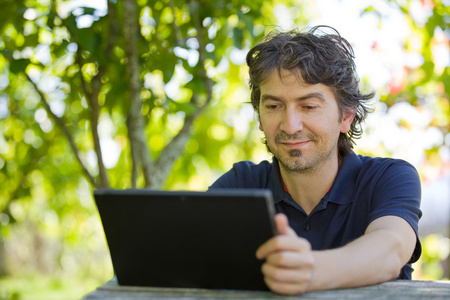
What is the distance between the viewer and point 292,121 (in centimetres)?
184

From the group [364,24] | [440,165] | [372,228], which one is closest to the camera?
[372,228]

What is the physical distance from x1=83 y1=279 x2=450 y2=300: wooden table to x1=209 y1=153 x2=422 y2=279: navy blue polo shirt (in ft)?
1.21

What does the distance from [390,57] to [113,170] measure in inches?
76.4

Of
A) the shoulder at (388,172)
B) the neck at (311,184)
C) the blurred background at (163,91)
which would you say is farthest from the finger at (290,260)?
the blurred background at (163,91)

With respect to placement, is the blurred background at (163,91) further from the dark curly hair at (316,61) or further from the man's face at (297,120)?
the man's face at (297,120)

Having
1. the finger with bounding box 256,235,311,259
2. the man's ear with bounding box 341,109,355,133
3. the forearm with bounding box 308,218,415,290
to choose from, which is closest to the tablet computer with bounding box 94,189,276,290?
the finger with bounding box 256,235,311,259

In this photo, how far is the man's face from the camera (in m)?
1.86

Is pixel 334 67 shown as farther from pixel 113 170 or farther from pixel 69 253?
pixel 69 253

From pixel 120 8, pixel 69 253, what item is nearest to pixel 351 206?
pixel 120 8

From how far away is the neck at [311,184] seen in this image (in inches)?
78.7

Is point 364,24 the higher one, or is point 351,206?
point 364,24

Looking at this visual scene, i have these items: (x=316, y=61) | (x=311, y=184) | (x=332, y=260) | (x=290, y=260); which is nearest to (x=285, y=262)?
(x=290, y=260)

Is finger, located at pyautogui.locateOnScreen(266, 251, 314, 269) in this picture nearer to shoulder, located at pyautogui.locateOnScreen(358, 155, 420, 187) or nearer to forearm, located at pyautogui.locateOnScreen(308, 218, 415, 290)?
forearm, located at pyautogui.locateOnScreen(308, 218, 415, 290)

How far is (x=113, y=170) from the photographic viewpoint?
3.85m
